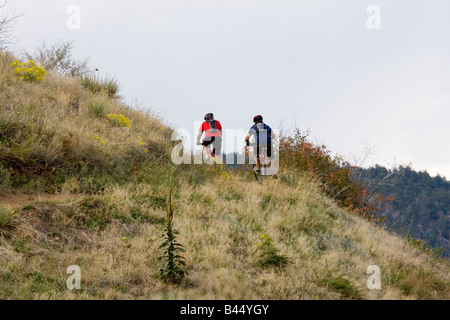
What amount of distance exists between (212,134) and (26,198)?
265 inches

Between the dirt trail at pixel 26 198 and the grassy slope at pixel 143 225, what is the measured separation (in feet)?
0.09

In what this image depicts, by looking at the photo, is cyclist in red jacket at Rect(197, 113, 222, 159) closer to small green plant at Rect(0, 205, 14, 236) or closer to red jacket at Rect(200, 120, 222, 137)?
red jacket at Rect(200, 120, 222, 137)

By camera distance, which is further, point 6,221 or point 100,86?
point 100,86

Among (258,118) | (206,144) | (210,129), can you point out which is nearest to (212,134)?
(210,129)

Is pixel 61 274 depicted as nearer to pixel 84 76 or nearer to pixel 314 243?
pixel 314 243

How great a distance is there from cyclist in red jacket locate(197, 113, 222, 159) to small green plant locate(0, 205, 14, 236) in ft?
24.1

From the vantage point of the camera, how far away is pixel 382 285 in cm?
681

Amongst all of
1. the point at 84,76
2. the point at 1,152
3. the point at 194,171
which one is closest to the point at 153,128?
the point at 194,171

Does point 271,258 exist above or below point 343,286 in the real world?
above

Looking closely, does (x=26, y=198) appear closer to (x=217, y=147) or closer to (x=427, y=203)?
(x=217, y=147)

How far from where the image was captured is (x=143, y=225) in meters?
7.80

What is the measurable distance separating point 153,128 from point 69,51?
1103 cm

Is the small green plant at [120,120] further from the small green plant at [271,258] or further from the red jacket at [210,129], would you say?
the small green plant at [271,258]

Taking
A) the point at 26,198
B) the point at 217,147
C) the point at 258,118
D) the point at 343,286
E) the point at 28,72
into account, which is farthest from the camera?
the point at 217,147
